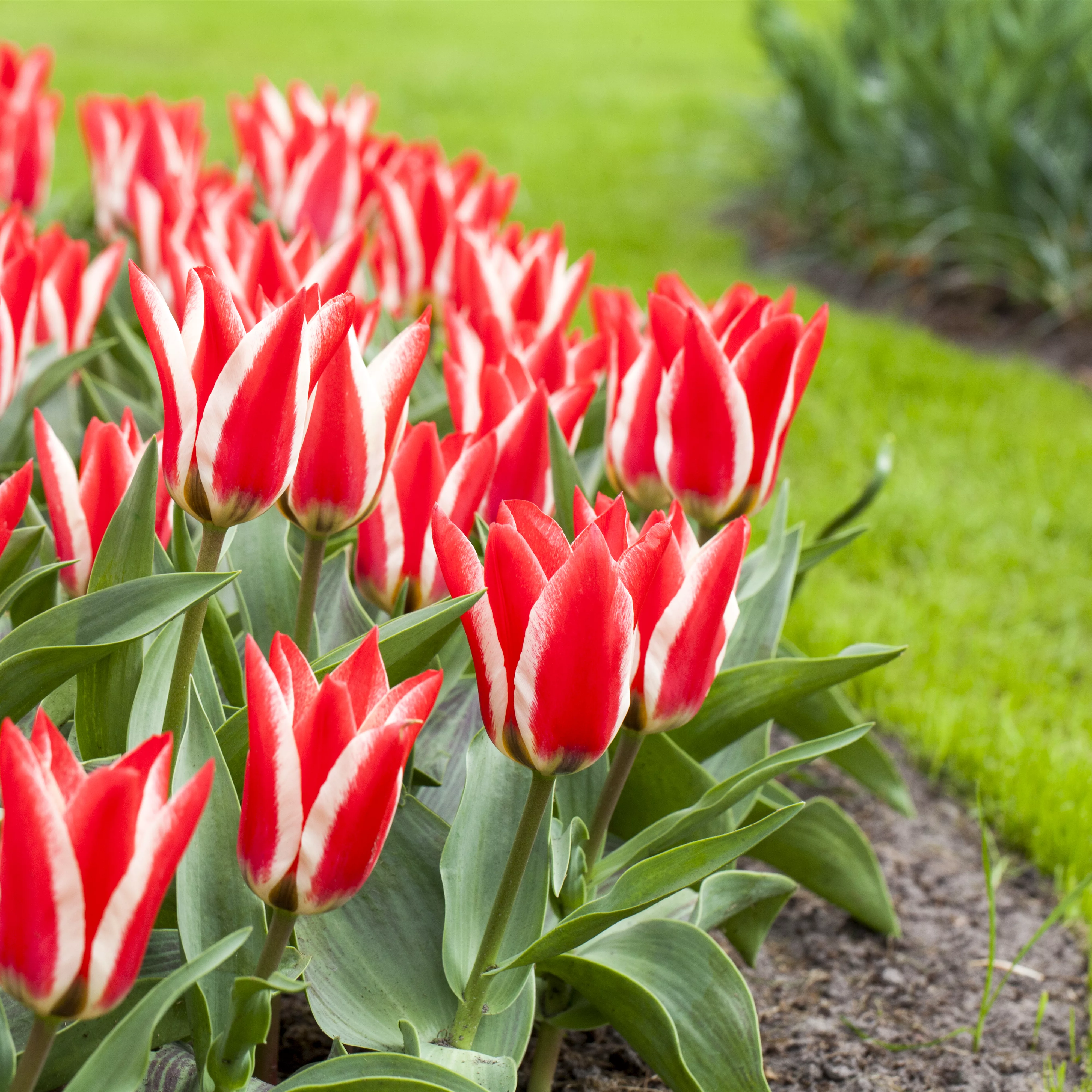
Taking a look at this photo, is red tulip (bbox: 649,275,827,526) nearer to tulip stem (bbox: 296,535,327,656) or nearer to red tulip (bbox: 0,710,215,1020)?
tulip stem (bbox: 296,535,327,656)

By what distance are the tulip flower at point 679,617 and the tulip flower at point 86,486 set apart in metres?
0.47

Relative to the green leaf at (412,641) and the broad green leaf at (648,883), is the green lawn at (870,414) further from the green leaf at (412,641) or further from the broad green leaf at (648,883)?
the green leaf at (412,641)

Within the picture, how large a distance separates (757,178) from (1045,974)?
591cm

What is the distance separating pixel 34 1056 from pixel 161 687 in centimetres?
35

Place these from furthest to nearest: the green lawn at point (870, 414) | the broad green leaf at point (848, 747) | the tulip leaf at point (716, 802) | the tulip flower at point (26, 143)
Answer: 1. the tulip flower at point (26, 143)
2. the green lawn at point (870, 414)
3. the broad green leaf at point (848, 747)
4. the tulip leaf at point (716, 802)

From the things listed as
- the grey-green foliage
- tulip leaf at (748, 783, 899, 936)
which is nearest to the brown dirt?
tulip leaf at (748, 783, 899, 936)

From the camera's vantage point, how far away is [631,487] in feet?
4.89

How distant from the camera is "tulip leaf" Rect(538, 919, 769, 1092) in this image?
1.10m

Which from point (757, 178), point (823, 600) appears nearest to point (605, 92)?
point (757, 178)

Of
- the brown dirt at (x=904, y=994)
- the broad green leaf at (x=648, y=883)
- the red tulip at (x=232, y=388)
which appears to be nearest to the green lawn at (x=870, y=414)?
the brown dirt at (x=904, y=994)

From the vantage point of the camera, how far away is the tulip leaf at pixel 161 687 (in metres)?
1.07

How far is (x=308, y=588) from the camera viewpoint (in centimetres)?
124

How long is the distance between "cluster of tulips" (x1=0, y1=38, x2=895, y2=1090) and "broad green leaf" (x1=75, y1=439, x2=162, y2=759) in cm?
6

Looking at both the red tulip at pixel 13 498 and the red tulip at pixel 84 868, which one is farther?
the red tulip at pixel 13 498
